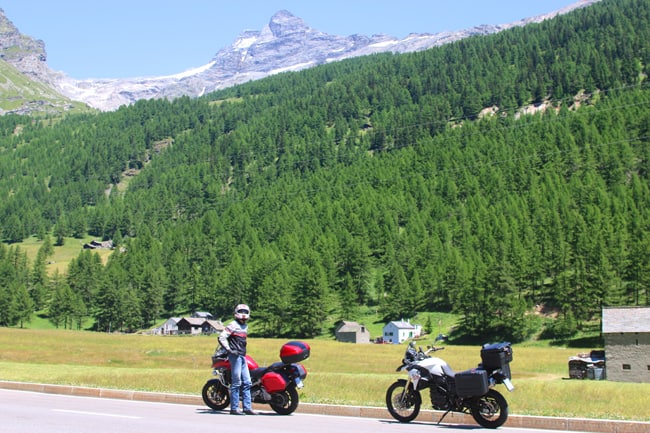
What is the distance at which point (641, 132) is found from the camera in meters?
171

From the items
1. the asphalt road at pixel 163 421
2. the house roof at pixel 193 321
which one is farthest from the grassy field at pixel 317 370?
the house roof at pixel 193 321

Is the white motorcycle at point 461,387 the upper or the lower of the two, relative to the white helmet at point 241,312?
lower

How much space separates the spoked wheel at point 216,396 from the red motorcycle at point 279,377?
0.72 feet

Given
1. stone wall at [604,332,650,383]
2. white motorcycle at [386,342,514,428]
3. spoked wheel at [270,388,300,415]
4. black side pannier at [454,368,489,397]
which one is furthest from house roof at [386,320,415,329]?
black side pannier at [454,368,489,397]

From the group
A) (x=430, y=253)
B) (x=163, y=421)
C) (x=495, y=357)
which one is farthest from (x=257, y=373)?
(x=430, y=253)

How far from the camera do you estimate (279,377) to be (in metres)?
16.1

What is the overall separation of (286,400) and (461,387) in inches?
185

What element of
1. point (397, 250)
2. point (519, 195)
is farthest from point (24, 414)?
point (519, 195)

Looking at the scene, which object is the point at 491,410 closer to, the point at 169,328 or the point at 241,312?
the point at 241,312

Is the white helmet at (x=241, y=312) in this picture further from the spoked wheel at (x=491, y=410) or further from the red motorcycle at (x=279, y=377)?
the spoked wheel at (x=491, y=410)

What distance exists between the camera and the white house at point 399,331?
10506 cm

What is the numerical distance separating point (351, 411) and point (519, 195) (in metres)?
154

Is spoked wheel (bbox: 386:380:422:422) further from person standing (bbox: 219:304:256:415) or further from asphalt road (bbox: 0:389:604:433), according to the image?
person standing (bbox: 219:304:256:415)

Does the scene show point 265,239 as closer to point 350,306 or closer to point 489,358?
point 350,306
